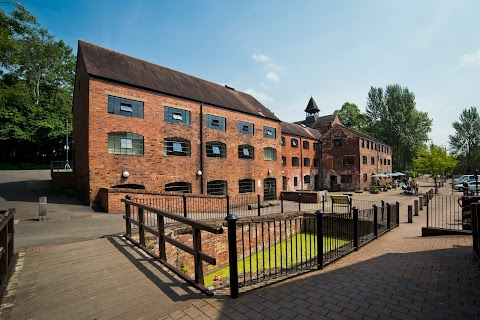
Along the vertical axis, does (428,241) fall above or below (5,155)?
below

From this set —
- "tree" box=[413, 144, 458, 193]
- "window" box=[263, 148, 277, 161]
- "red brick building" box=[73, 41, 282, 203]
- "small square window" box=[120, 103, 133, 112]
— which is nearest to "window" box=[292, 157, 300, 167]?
"window" box=[263, 148, 277, 161]

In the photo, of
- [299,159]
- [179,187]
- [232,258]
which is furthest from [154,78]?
[299,159]

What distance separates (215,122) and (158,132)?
5.16 metres

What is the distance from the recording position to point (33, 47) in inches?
1211

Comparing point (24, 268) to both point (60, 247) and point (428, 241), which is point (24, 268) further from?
point (428, 241)

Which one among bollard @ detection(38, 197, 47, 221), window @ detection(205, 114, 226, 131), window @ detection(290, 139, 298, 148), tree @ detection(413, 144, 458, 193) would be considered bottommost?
bollard @ detection(38, 197, 47, 221)

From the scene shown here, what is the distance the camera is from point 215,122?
18891 millimetres

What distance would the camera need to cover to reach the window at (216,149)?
1838 cm

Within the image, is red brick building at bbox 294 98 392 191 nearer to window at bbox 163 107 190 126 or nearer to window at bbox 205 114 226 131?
window at bbox 205 114 226 131

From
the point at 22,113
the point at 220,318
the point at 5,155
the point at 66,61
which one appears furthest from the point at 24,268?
the point at 66,61

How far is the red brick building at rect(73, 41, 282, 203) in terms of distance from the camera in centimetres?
1309

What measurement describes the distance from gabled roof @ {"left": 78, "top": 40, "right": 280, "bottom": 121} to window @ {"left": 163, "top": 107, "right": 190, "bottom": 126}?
1.14 meters

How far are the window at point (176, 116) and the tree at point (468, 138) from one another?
67.7 metres

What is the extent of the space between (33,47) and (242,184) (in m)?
35.2
